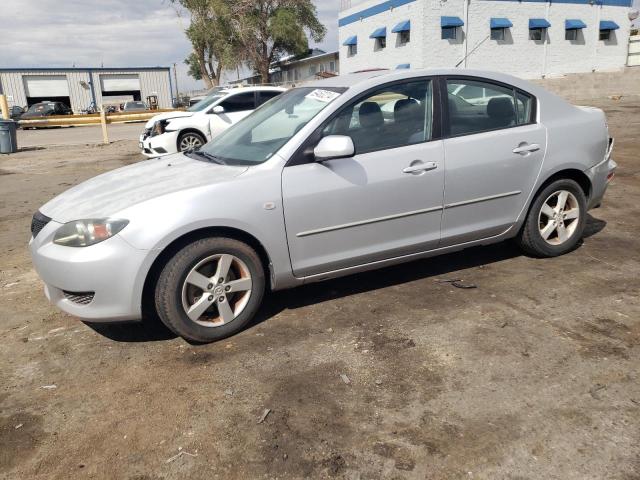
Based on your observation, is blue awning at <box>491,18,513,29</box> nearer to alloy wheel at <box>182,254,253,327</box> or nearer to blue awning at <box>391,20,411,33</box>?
blue awning at <box>391,20,411,33</box>

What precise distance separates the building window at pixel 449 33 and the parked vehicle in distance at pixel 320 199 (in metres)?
27.9

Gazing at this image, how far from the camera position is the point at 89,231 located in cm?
315

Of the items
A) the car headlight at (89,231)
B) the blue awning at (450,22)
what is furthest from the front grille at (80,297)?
the blue awning at (450,22)

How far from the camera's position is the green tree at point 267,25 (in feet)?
140

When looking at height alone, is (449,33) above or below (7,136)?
above

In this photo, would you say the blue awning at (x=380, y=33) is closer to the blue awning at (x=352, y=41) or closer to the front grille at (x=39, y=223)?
the blue awning at (x=352, y=41)

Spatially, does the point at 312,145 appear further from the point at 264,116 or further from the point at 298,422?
the point at 298,422

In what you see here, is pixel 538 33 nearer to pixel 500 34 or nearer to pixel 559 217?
pixel 500 34

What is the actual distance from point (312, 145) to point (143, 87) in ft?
184

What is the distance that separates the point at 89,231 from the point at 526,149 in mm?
3244

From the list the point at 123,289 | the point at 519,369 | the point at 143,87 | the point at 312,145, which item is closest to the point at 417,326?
the point at 519,369

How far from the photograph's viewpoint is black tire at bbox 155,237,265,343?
320 cm

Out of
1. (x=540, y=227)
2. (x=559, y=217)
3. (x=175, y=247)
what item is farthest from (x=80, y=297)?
(x=559, y=217)

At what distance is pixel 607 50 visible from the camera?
34.4 m
